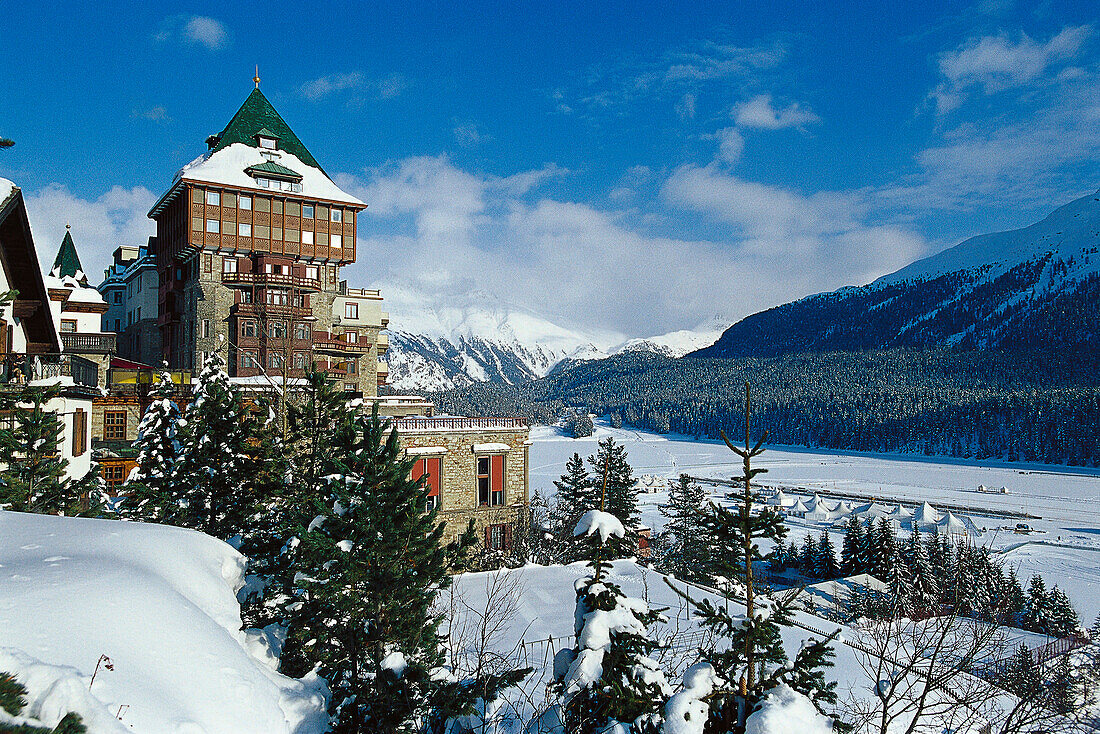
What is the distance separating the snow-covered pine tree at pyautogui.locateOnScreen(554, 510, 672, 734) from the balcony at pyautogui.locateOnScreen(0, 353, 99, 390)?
988 cm

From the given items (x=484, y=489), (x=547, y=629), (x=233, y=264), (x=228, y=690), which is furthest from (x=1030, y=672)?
(x=233, y=264)

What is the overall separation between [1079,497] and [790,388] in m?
115

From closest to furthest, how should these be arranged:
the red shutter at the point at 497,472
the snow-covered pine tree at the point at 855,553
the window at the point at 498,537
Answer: the window at the point at 498,537
the red shutter at the point at 497,472
the snow-covered pine tree at the point at 855,553

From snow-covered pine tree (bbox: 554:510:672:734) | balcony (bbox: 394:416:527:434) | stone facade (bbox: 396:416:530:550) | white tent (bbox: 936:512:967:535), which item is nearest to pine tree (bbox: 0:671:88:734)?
snow-covered pine tree (bbox: 554:510:672:734)

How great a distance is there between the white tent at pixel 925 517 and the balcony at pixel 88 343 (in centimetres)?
5979

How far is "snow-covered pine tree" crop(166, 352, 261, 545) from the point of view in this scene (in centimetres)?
1273

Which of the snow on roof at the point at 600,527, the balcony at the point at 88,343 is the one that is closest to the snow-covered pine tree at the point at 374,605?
the snow on roof at the point at 600,527

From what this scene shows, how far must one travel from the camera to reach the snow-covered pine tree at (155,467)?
12656 millimetres

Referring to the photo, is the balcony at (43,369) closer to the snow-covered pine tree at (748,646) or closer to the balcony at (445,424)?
the balcony at (445,424)

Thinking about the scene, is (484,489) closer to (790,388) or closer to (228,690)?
(228,690)

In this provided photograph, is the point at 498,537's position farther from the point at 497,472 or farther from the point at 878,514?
the point at 878,514

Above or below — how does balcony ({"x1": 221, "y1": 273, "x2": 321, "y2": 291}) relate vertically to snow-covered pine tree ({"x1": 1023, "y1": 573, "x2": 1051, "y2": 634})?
above

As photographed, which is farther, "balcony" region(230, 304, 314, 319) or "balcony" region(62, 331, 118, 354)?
"balcony" region(230, 304, 314, 319)

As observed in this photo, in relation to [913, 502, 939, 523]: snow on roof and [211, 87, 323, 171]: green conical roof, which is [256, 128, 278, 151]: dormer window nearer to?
[211, 87, 323, 171]: green conical roof
